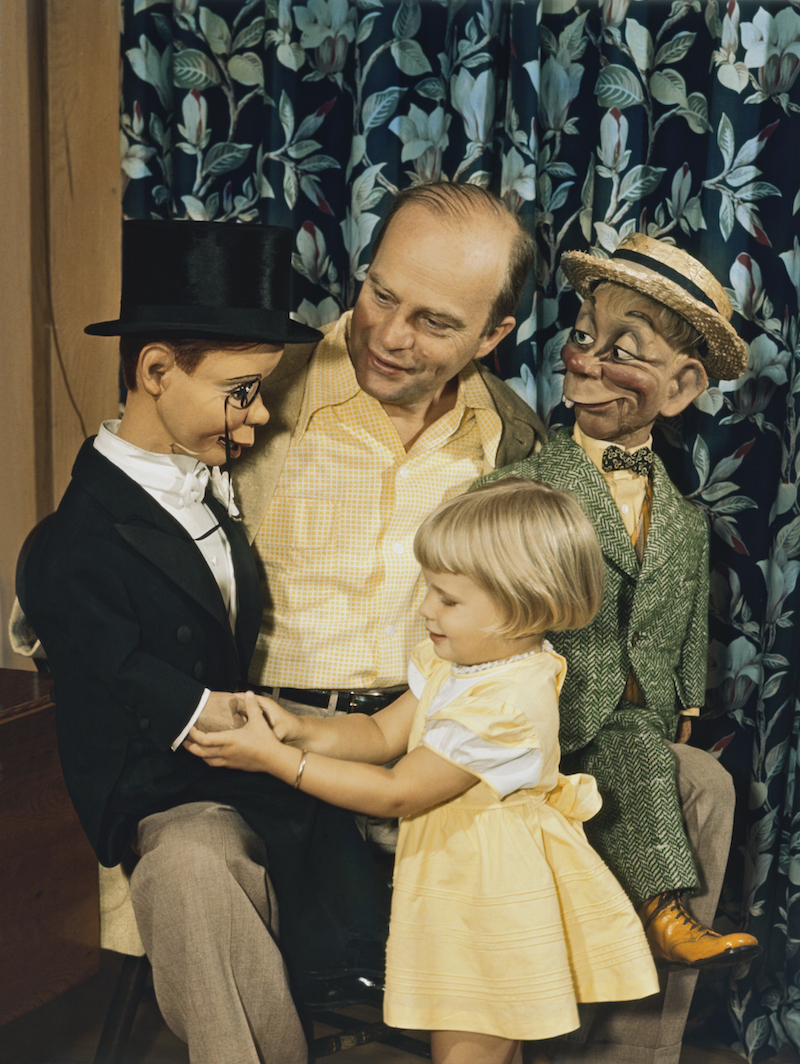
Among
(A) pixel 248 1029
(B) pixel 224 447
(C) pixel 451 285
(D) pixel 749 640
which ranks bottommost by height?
(A) pixel 248 1029

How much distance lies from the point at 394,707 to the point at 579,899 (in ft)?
1.18

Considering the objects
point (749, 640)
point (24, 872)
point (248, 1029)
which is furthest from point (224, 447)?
point (749, 640)

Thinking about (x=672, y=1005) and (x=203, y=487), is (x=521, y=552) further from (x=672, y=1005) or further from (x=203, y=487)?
(x=672, y=1005)

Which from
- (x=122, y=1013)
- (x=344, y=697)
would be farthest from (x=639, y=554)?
(x=122, y=1013)

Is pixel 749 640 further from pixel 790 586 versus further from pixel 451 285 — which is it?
pixel 451 285

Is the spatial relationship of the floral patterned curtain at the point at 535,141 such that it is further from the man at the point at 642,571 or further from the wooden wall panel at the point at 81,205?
the man at the point at 642,571

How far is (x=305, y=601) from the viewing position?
1.40 m

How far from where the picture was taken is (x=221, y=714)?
1096mm

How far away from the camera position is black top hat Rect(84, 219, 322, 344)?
43.3 inches

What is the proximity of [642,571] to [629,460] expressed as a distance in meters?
0.18

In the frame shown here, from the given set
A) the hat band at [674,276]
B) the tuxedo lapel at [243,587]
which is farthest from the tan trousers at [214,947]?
the hat band at [674,276]

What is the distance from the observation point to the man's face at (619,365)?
1315mm

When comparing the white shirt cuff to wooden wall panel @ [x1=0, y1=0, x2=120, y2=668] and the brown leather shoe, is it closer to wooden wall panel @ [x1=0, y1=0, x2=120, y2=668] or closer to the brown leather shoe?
wooden wall panel @ [x1=0, y1=0, x2=120, y2=668]

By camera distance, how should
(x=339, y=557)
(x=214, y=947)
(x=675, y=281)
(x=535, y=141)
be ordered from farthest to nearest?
(x=535, y=141)
(x=339, y=557)
(x=675, y=281)
(x=214, y=947)
